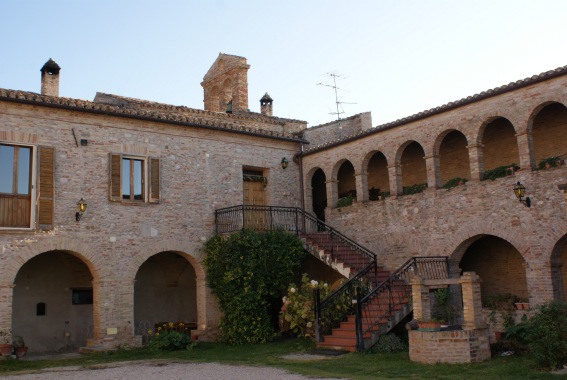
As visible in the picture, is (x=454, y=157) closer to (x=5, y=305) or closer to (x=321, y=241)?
(x=321, y=241)

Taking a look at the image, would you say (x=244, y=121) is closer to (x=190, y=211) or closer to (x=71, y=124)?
(x=190, y=211)

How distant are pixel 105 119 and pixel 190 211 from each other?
3.57 meters

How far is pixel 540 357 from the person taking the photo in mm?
10289

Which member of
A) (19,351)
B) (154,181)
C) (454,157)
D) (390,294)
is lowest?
(19,351)

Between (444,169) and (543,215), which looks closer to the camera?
(543,215)

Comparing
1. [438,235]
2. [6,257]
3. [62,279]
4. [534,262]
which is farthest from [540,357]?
[62,279]

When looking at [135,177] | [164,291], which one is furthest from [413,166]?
[164,291]

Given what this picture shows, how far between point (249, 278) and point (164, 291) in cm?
467

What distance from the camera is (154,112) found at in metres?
17.6

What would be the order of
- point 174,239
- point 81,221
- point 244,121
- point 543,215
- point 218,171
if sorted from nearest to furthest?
point 543,215 < point 81,221 < point 174,239 < point 218,171 < point 244,121

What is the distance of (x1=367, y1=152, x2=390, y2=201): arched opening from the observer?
20.1 metres

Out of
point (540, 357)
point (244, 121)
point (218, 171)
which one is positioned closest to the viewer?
point (540, 357)

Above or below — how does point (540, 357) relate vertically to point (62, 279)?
below

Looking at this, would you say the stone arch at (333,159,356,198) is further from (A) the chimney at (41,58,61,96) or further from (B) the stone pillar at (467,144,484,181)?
(A) the chimney at (41,58,61,96)
